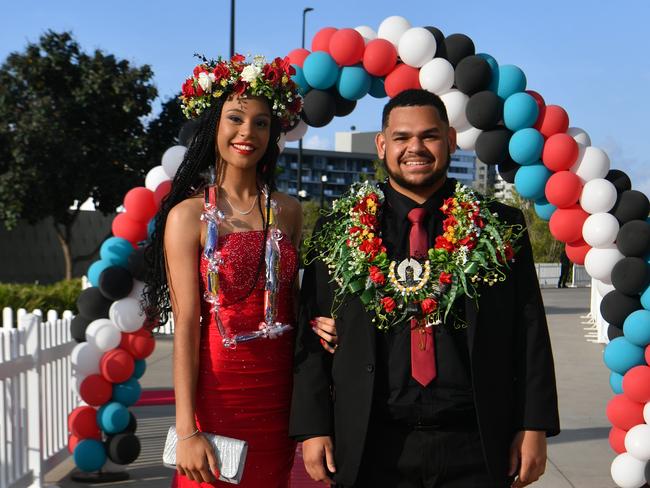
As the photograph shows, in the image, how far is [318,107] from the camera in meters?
6.20

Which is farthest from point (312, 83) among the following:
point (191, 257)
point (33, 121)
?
point (33, 121)

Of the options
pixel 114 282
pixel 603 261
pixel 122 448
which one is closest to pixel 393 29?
pixel 603 261

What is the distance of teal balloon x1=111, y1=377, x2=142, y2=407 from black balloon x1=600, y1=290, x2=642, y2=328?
347 centimetres

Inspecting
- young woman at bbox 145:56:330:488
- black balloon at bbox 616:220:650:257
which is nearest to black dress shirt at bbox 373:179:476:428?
young woman at bbox 145:56:330:488

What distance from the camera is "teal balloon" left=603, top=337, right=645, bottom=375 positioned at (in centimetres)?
570

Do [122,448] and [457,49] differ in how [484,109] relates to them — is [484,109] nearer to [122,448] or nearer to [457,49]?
[457,49]

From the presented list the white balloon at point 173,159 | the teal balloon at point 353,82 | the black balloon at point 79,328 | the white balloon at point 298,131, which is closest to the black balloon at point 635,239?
the teal balloon at point 353,82

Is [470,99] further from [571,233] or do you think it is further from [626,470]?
[626,470]

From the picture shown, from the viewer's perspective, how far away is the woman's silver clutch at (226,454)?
2.73 metres

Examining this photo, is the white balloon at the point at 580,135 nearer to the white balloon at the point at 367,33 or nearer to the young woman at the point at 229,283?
the white balloon at the point at 367,33

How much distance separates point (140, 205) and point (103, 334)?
96cm

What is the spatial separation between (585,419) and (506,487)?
5.95 meters

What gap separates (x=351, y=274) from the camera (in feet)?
8.78

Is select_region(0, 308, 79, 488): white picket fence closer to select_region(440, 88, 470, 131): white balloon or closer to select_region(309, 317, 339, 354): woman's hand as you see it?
select_region(309, 317, 339, 354): woman's hand
